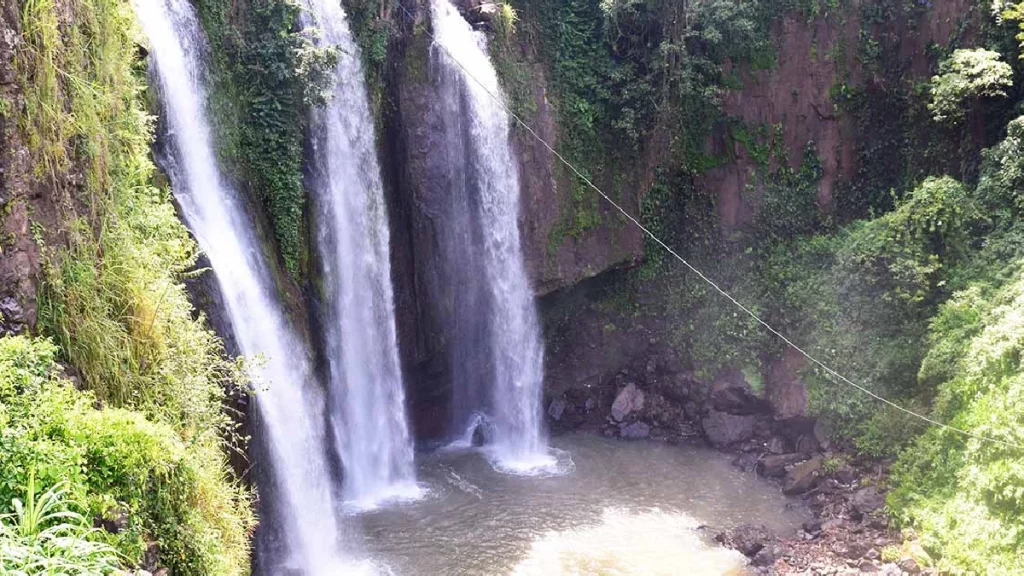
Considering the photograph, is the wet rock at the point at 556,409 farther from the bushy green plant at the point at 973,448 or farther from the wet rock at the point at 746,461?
the bushy green plant at the point at 973,448

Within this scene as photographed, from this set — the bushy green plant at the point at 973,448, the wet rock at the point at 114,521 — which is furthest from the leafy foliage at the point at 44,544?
the bushy green plant at the point at 973,448

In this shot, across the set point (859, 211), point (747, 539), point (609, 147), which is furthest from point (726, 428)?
point (609, 147)

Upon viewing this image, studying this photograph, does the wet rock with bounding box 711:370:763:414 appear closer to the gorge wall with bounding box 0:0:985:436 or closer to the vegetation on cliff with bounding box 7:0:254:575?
the gorge wall with bounding box 0:0:985:436

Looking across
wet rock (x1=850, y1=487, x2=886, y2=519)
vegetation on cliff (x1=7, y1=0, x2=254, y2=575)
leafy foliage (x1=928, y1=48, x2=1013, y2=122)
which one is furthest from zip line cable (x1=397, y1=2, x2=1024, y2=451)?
vegetation on cliff (x1=7, y1=0, x2=254, y2=575)

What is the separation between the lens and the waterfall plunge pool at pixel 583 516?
1218 centimetres

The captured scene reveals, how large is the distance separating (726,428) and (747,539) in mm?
3969

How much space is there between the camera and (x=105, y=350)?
251 inches

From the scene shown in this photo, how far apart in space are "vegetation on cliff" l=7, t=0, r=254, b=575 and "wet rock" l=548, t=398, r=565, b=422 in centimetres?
1037

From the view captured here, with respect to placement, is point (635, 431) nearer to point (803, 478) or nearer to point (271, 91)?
point (803, 478)

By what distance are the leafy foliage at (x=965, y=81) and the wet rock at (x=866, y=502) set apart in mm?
7815

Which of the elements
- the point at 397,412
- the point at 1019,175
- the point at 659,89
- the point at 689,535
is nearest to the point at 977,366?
the point at 1019,175

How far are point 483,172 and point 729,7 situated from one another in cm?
678

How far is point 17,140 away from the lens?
599cm

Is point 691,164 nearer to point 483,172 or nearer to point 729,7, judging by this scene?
point 729,7
